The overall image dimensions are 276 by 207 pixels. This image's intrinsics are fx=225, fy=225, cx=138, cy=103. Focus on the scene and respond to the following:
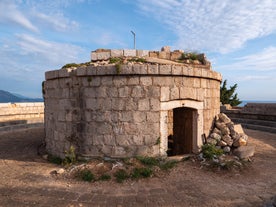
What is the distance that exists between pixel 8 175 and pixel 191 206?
14.1 feet

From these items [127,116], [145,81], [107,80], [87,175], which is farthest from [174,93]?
[87,175]

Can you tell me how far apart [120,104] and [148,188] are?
224cm

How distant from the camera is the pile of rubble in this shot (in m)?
6.82

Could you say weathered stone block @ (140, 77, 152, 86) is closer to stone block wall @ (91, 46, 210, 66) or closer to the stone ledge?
the stone ledge

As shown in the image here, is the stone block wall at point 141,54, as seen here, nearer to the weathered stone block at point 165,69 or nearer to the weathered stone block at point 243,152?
the weathered stone block at point 165,69

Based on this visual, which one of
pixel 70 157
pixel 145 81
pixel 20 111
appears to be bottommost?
pixel 70 157

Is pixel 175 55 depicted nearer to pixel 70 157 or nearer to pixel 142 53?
pixel 142 53

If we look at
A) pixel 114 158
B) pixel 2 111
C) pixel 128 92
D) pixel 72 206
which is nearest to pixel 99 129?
pixel 114 158

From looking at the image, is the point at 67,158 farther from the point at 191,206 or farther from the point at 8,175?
the point at 191,206

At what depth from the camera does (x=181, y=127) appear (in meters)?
8.76

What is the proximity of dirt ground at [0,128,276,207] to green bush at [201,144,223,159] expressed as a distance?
0.48m

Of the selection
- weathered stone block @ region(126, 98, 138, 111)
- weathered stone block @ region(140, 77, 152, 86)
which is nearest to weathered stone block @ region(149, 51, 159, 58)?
weathered stone block @ region(140, 77, 152, 86)

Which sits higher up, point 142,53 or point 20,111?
point 142,53

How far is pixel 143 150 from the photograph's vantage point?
5.89m
